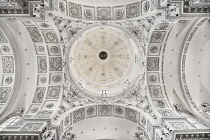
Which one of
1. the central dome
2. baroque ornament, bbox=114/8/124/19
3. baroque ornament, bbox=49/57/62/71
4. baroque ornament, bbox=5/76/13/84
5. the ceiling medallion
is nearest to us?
baroque ornament, bbox=5/76/13/84

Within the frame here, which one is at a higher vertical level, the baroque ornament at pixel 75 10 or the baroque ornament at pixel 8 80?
the baroque ornament at pixel 75 10

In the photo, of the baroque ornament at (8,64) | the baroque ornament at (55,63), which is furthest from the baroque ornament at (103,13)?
the baroque ornament at (8,64)

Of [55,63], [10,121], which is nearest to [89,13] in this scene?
[55,63]

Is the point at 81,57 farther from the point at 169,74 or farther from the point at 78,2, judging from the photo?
the point at 169,74

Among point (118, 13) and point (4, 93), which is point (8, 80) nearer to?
point (4, 93)

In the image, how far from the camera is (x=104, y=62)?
1268 inches

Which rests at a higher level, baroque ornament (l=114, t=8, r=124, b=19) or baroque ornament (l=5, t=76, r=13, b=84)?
baroque ornament (l=114, t=8, r=124, b=19)

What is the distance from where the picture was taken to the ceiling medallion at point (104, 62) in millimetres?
24125

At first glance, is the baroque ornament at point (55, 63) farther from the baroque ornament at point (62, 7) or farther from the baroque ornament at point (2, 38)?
the baroque ornament at point (62, 7)

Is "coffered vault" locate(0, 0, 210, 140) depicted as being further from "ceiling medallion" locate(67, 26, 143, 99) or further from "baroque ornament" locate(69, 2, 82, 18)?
"ceiling medallion" locate(67, 26, 143, 99)

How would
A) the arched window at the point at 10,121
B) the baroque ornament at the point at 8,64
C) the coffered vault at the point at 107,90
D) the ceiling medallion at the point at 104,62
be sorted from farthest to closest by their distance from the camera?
the ceiling medallion at the point at 104,62 → the baroque ornament at the point at 8,64 → the coffered vault at the point at 107,90 → the arched window at the point at 10,121

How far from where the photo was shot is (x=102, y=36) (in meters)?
30.1

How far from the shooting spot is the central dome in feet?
81.5

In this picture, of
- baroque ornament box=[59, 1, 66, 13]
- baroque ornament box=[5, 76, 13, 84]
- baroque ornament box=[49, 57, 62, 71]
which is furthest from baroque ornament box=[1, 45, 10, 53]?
baroque ornament box=[59, 1, 66, 13]
